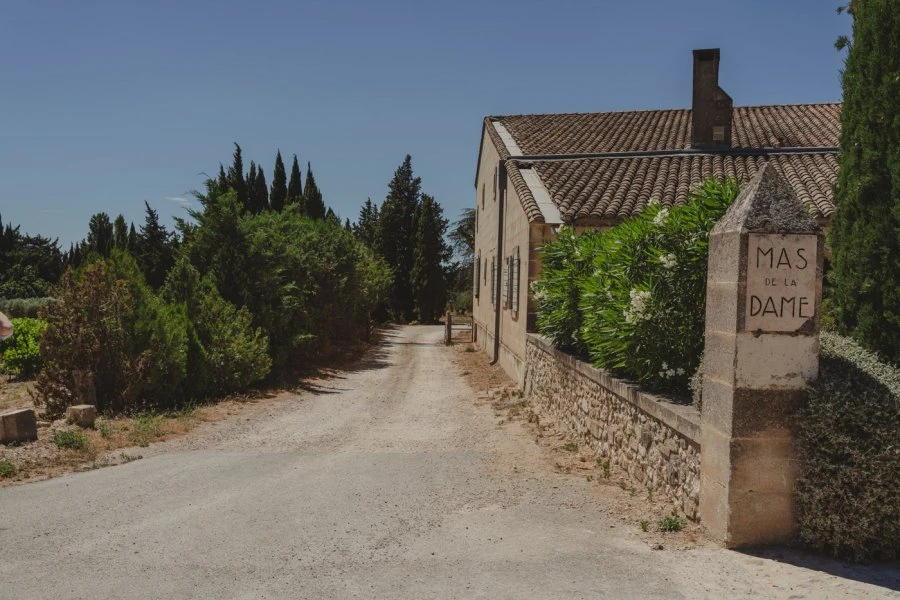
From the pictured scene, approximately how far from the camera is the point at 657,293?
20.1 ft

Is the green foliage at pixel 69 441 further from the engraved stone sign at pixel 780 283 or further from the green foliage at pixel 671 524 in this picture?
the engraved stone sign at pixel 780 283

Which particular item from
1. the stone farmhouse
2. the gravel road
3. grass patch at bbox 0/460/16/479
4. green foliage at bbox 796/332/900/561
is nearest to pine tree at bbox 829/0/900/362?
green foliage at bbox 796/332/900/561

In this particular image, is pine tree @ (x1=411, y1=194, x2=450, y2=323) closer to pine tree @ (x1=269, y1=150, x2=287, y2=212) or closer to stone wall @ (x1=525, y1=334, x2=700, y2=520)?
pine tree @ (x1=269, y1=150, x2=287, y2=212)

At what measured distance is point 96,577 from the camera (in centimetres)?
438

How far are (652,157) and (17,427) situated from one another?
1387 cm

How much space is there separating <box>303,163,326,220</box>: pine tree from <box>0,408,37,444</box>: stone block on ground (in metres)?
27.1

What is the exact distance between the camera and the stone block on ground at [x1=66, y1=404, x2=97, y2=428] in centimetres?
963

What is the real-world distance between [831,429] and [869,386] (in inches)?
17.3

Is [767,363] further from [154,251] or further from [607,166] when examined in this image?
[154,251]

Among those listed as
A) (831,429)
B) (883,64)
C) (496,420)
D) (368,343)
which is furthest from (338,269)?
(831,429)

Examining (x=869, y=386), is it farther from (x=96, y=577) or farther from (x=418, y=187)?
(x=418, y=187)

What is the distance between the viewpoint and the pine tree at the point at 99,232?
39.4 m

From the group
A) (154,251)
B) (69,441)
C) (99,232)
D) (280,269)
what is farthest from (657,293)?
(99,232)

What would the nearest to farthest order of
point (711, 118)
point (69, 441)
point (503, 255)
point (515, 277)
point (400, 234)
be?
point (69, 441) → point (515, 277) → point (711, 118) → point (503, 255) → point (400, 234)
